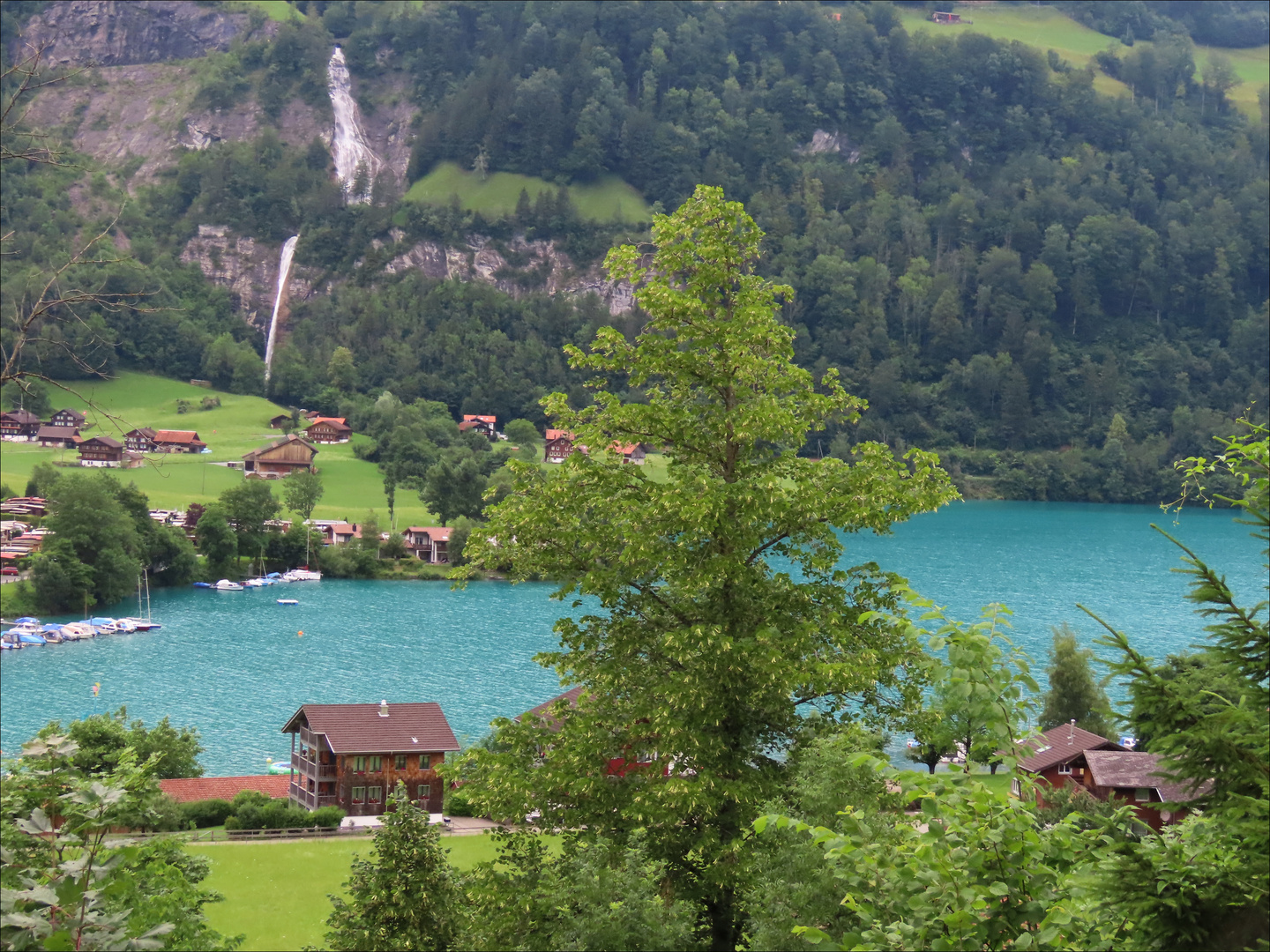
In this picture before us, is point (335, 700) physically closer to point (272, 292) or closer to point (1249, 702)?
point (1249, 702)

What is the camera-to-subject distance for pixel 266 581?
8381cm

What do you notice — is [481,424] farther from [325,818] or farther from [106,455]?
[325,818]

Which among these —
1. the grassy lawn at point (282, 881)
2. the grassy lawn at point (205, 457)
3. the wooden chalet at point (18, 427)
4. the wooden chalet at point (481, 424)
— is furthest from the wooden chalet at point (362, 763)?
the wooden chalet at point (481, 424)

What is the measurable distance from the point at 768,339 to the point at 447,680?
47.2m

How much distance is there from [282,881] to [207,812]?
620 centimetres

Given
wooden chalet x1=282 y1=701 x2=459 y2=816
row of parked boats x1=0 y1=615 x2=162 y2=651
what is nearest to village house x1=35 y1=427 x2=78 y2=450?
row of parked boats x1=0 y1=615 x2=162 y2=651

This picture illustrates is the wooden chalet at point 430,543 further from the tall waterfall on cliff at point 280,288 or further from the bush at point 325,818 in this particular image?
the tall waterfall on cliff at point 280,288

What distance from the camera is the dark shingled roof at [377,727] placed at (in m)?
38.9

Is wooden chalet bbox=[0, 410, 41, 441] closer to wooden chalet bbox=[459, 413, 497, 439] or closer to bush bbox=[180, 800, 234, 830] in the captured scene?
wooden chalet bbox=[459, 413, 497, 439]

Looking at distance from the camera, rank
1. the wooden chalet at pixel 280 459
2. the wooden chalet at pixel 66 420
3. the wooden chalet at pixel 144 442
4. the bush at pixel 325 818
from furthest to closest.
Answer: the wooden chalet at pixel 66 420, the wooden chalet at pixel 144 442, the wooden chalet at pixel 280 459, the bush at pixel 325 818

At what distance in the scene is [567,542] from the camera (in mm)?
12555

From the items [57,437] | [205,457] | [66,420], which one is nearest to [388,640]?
[205,457]

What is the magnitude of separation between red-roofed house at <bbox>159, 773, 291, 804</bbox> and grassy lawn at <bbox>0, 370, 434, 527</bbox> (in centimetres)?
4210

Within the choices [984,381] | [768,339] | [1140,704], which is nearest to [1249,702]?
[1140,704]
